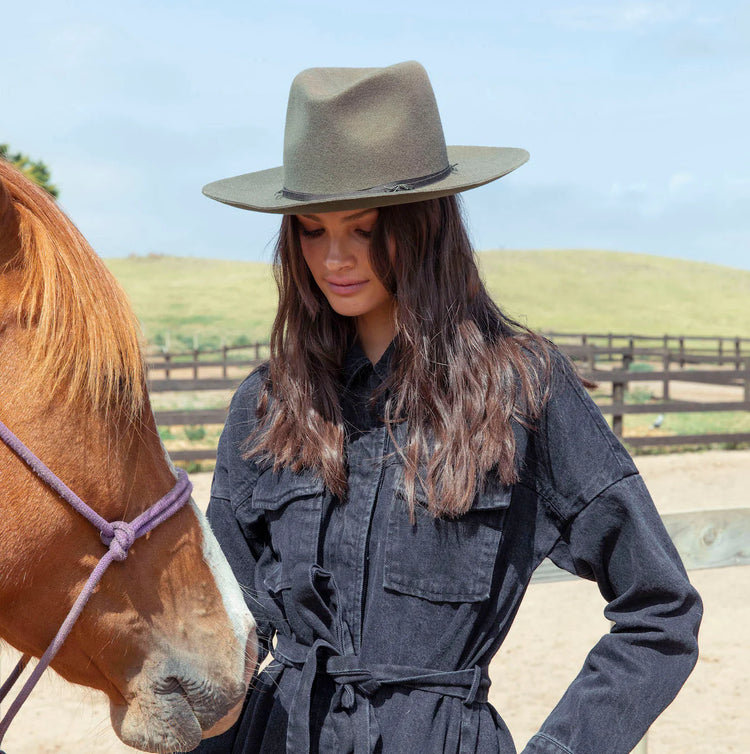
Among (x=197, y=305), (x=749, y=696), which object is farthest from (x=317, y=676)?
(x=197, y=305)

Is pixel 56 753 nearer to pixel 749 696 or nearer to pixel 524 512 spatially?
pixel 524 512

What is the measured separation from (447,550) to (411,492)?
0.42ft

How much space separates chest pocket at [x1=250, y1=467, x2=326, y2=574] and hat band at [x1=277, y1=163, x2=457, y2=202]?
554 mm

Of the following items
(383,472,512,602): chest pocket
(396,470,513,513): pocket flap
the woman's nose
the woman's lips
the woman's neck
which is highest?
the woman's nose

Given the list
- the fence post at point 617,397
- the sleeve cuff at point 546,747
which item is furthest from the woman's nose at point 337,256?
the fence post at point 617,397

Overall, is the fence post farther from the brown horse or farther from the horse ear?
the horse ear

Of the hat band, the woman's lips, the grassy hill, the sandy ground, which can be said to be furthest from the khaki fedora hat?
the grassy hill

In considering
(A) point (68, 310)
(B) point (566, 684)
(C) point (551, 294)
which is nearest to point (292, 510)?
(A) point (68, 310)

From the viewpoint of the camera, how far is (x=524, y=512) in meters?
1.59

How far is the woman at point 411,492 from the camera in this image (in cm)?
146

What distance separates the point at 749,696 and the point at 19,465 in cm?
446

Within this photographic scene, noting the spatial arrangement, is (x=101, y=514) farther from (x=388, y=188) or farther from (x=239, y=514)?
(x=388, y=188)

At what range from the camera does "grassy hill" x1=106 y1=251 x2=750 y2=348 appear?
131 feet

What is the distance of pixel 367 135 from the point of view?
164 centimetres
